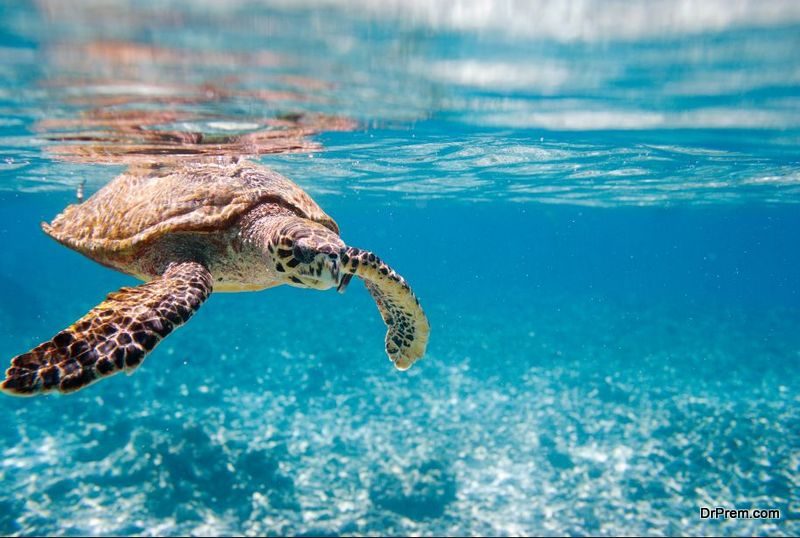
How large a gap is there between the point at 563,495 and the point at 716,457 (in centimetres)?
351

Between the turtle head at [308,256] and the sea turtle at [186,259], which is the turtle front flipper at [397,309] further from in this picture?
the turtle head at [308,256]

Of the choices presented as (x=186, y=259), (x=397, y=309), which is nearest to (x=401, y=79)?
(x=397, y=309)

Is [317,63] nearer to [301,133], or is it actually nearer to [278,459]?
[301,133]

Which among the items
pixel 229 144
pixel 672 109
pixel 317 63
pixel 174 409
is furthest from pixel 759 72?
pixel 174 409

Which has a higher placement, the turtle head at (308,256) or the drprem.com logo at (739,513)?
the turtle head at (308,256)

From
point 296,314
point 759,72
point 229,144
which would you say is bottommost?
point 296,314

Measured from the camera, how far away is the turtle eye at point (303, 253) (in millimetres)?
4720

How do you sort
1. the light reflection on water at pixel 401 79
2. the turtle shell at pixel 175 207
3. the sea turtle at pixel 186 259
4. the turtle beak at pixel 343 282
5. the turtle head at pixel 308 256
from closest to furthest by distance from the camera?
the sea turtle at pixel 186 259, the turtle head at pixel 308 256, the turtle beak at pixel 343 282, the light reflection on water at pixel 401 79, the turtle shell at pixel 175 207

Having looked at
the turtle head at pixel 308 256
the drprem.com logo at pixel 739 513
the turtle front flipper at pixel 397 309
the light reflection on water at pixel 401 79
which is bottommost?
the drprem.com logo at pixel 739 513

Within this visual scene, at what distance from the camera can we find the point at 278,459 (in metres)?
10.1

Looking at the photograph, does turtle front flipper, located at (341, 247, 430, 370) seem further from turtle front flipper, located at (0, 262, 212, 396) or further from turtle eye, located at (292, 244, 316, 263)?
turtle front flipper, located at (0, 262, 212, 396)

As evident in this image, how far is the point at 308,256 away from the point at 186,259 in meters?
2.19

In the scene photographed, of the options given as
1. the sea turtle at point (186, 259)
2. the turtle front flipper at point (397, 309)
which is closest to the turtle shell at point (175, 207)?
the sea turtle at point (186, 259)

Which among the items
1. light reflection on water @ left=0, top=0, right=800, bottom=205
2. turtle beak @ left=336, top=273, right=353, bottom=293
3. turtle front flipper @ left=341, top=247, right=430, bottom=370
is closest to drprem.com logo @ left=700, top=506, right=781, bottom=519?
turtle front flipper @ left=341, top=247, right=430, bottom=370
